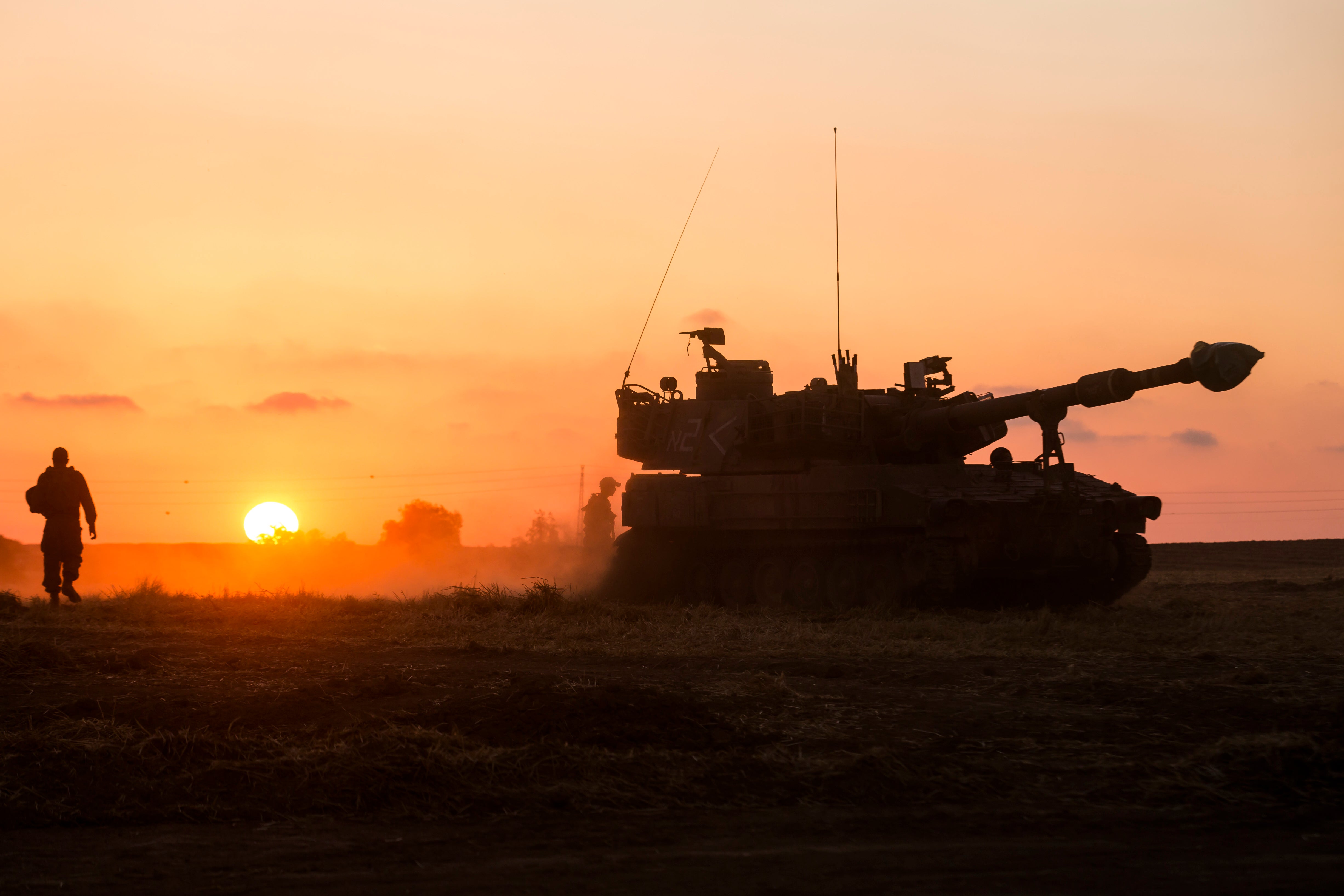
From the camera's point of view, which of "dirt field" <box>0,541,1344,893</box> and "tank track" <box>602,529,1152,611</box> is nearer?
"dirt field" <box>0,541,1344,893</box>

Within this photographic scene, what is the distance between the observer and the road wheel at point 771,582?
59.6ft

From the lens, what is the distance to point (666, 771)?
21.1 feet

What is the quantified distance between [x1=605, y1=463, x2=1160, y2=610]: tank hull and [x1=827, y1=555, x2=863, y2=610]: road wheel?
0.07 ft

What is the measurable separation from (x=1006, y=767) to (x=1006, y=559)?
378 inches

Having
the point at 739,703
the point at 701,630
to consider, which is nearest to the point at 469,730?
the point at 739,703

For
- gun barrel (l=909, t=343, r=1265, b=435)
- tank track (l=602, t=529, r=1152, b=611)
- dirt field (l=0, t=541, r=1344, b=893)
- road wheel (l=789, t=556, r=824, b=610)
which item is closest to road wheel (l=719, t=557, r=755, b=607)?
tank track (l=602, t=529, r=1152, b=611)

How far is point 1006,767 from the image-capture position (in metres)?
6.52

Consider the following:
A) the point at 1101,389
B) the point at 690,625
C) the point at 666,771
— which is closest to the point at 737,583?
the point at 690,625

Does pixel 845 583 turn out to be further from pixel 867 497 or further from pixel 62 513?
pixel 62 513

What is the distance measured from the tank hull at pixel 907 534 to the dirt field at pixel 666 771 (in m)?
4.51

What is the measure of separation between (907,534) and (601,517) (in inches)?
547

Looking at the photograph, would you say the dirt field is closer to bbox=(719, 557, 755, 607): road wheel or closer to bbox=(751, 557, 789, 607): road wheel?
bbox=(751, 557, 789, 607): road wheel

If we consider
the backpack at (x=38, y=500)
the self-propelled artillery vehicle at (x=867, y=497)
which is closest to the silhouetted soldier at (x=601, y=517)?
the self-propelled artillery vehicle at (x=867, y=497)

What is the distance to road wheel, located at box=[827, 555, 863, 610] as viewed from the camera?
16.9 m
